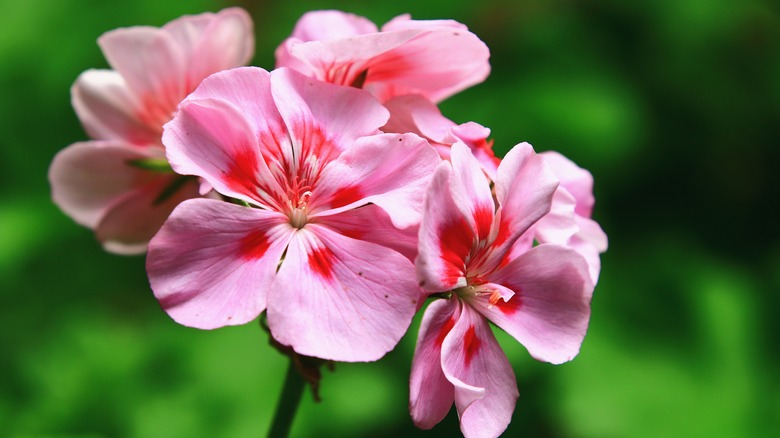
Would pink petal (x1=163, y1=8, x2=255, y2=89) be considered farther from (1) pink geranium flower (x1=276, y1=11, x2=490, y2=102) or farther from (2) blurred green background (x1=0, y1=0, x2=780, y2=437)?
(2) blurred green background (x1=0, y1=0, x2=780, y2=437)

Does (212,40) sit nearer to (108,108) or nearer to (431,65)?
(108,108)

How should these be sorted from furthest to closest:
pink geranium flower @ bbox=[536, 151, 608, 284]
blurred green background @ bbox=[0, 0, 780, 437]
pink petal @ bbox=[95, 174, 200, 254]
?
blurred green background @ bbox=[0, 0, 780, 437] → pink petal @ bbox=[95, 174, 200, 254] → pink geranium flower @ bbox=[536, 151, 608, 284]

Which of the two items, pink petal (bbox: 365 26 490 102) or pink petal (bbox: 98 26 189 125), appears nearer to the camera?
pink petal (bbox: 365 26 490 102)

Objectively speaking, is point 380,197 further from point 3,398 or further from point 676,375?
point 676,375

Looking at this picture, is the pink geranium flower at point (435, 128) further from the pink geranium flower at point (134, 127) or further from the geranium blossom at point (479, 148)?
the pink geranium flower at point (134, 127)

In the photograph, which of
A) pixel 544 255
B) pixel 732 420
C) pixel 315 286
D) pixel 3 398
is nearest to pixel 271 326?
pixel 315 286

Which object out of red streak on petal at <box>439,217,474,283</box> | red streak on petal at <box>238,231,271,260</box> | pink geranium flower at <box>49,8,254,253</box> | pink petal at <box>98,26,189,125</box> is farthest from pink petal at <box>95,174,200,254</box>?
red streak on petal at <box>439,217,474,283</box>

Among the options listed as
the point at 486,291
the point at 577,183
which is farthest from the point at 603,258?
the point at 486,291
